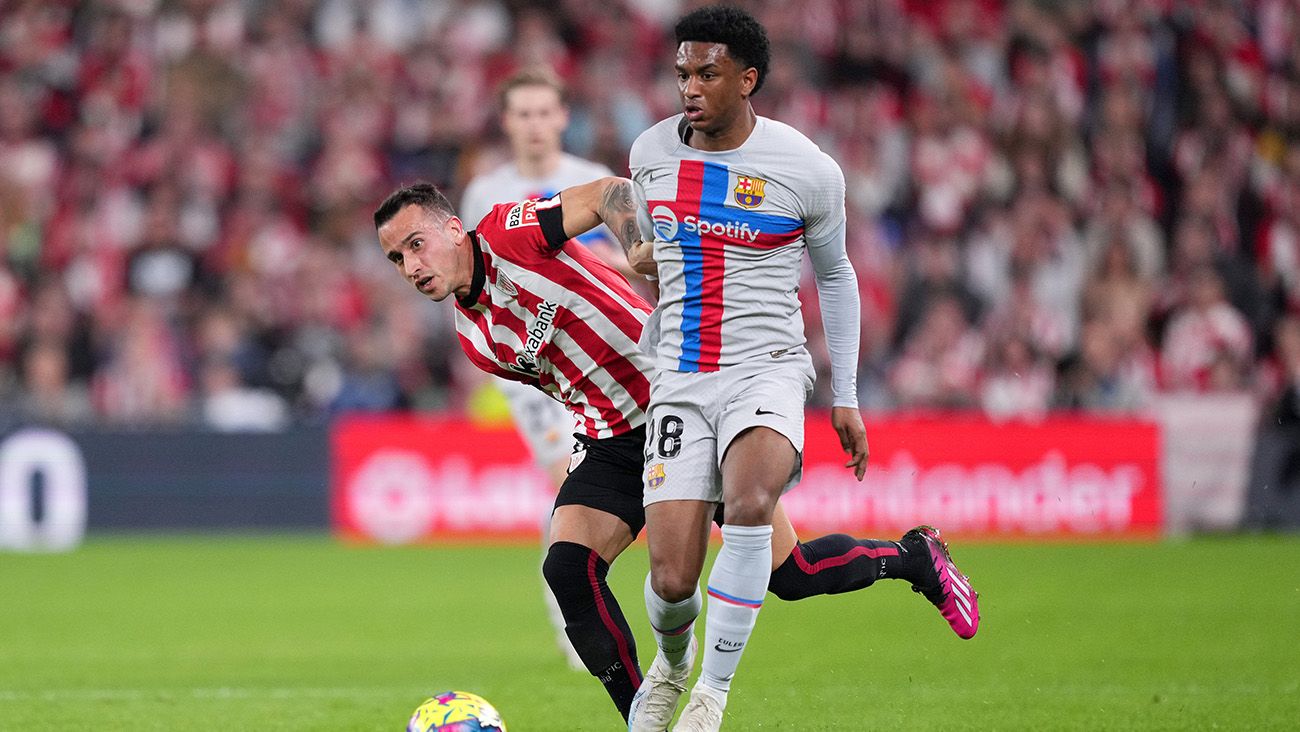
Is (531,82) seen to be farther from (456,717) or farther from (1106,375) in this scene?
(1106,375)

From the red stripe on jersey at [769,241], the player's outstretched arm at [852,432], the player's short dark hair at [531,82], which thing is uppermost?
the player's short dark hair at [531,82]

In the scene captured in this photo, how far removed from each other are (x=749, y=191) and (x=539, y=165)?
10.1ft

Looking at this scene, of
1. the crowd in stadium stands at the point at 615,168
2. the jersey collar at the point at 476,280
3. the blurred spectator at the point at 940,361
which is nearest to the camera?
the jersey collar at the point at 476,280

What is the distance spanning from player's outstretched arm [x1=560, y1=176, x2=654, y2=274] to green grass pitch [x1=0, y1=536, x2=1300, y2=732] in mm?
1924

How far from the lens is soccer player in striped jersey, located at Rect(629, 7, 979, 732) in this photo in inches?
221

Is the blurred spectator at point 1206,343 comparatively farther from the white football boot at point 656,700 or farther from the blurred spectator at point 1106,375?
the white football boot at point 656,700

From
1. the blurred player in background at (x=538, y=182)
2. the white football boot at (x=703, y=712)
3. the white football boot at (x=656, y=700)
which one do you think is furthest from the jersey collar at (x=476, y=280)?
the blurred player in background at (x=538, y=182)

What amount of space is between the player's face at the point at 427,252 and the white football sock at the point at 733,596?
4.38ft

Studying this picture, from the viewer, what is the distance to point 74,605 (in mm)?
11180

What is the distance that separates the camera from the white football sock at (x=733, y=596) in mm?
5617

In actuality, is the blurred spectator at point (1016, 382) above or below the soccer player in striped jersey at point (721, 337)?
below

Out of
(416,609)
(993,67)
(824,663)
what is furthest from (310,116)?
(824,663)

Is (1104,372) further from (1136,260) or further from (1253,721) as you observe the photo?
(1253,721)

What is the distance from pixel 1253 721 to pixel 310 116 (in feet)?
44.5
